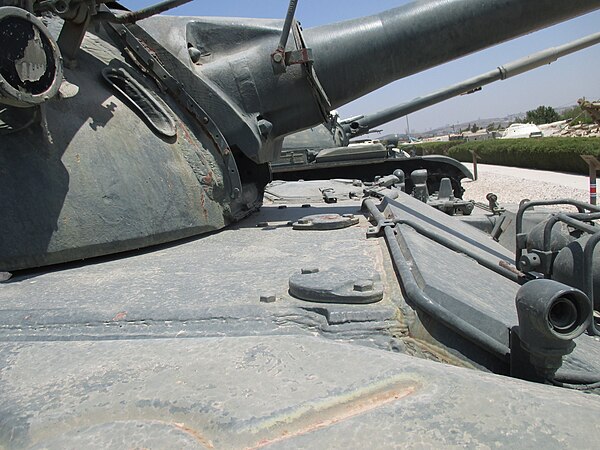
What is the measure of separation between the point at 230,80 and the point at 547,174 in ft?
75.4

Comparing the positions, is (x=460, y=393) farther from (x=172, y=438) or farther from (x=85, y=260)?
(x=85, y=260)

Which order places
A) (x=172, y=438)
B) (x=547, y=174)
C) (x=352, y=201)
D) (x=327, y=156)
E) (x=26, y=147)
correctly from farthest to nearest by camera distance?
(x=547, y=174), (x=327, y=156), (x=352, y=201), (x=26, y=147), (x=172, y=438)

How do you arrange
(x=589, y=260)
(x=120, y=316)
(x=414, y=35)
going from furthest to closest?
(x=414, y=35), (x=589, y=260), (x=120, y=316)

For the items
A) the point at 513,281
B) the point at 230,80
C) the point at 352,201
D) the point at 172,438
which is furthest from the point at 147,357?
the point at 352,201

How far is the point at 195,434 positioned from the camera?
129cm

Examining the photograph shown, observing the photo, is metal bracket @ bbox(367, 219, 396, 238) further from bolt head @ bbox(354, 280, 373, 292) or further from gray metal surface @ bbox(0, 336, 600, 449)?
gray metal surface @ bbox(0, 336, 600, 449)

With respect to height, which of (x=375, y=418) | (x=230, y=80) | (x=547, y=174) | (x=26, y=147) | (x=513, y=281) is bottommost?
(x=547, y=174)

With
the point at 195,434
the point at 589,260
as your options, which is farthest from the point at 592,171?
the point at 195,434

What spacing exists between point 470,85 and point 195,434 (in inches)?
390

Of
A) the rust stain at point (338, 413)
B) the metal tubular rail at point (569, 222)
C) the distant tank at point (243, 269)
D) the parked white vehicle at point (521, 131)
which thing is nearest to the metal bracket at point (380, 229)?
the distant tank at point (243, 269)

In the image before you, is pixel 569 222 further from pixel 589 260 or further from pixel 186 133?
pixel 186 133

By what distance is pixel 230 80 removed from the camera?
12.8 ft

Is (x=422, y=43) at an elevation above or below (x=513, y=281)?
above

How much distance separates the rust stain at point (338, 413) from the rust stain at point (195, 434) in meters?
0.09
